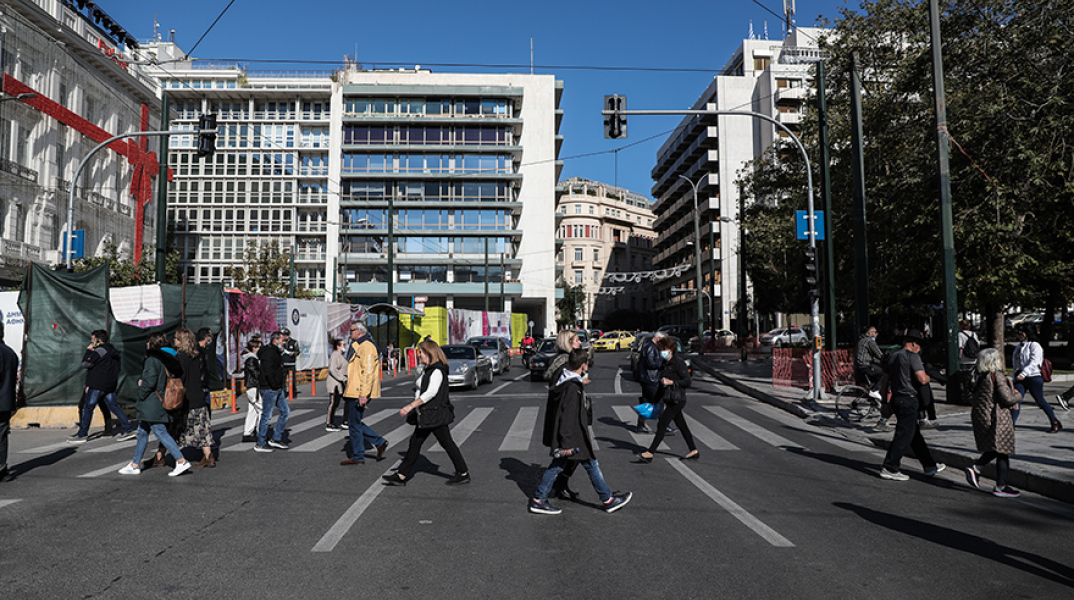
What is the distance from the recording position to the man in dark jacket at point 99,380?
1173cm

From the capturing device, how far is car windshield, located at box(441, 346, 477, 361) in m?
22.4

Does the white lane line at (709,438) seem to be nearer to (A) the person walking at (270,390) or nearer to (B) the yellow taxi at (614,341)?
(A) the person walking at (270,390)

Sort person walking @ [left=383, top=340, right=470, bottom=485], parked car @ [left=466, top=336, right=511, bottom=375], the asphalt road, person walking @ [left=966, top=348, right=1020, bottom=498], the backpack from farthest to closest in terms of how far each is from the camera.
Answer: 1. parked car @ [left=466, top=336, right=511, bottom=375]
2. the backpack
3. person walking @ [left=383, top=340, right=470, bottom=485]
4. person walking @ [left=966, top=348, right=1020, bottom=498]
5. the asphalt road

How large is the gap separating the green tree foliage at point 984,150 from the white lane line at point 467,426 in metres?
10.1

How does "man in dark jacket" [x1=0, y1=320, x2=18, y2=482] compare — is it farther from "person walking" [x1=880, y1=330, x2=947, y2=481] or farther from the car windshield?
the car windshield

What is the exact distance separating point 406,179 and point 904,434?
61279 mm

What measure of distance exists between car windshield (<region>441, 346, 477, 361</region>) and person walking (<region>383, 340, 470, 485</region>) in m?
14.5

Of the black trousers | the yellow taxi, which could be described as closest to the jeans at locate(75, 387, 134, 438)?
the black trousers

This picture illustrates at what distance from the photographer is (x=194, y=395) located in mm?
8984

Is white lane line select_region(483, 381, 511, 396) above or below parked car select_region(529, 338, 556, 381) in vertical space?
below

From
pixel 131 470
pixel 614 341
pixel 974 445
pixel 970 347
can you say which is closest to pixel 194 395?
pixel 131 470

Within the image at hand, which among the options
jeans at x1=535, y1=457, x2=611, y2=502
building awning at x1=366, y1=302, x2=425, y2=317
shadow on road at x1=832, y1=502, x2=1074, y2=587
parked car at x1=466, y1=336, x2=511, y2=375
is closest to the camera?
shadow on road at x1=832, y1=502, x2=1074, y2=587

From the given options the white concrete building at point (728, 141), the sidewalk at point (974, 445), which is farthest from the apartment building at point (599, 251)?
the sidewalk at point (974, 445)

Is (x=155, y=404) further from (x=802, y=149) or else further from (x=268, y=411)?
(x=802, y=149)
